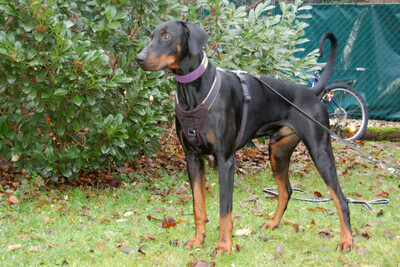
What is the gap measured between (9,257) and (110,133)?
64.4 inches

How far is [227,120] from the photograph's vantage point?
3434 millimetres

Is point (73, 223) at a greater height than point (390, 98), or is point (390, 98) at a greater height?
point (73, 223)

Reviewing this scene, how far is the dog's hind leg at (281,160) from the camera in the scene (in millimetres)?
4094

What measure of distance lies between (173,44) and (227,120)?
0.69 metres

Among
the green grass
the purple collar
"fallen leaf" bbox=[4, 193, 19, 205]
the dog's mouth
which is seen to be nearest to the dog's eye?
the dog's mouth

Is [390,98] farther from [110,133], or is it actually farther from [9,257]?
[9,257]

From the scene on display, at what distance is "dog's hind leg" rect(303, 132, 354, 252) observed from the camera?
3.70 metres

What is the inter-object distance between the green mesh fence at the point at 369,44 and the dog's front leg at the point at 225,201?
7.23 m

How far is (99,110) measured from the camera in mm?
4734

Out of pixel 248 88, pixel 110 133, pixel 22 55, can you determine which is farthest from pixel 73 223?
pixel 248 88

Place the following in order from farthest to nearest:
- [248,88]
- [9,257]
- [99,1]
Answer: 1. [99,1]
2. [248,88]
3. [9,257]

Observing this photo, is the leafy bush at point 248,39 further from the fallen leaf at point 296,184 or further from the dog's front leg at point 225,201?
the dog's front leg at point 225,201

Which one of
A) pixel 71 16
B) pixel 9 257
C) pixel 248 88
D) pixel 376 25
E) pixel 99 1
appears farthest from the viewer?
pixel 376 25

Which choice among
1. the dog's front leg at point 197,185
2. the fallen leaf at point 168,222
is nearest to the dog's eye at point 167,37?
the dog's front leg at point 197,185
